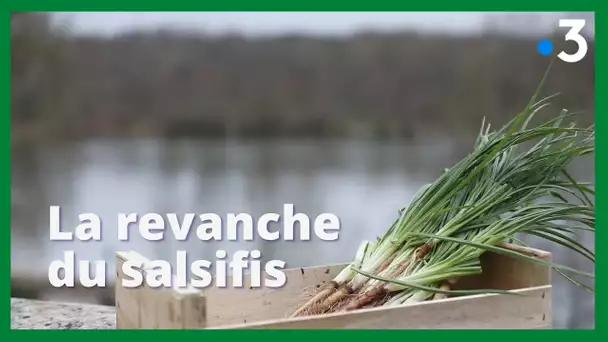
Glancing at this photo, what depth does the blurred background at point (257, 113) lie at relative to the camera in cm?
202

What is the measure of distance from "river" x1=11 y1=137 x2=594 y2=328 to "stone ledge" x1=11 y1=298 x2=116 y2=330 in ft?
0.33

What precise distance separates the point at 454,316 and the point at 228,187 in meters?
0.85

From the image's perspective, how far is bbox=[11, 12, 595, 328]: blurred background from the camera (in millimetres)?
2020

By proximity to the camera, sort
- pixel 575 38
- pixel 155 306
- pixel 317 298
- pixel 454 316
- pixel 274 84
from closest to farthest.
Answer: pixel 155 306 → pixel 454 316 → pixel 317 298 → pixel 575 38 → pixel 274 84

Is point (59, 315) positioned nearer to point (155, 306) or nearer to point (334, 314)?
point (155, 306)

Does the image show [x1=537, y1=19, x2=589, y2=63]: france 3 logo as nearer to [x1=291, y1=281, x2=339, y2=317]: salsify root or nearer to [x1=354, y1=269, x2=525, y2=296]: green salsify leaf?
[x1=354, y1=269, x2=525, y2=296]: green salsify leaf

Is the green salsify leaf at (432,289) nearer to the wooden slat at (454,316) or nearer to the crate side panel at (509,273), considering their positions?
the wooden slat at (454,316)

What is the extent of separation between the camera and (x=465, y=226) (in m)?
1.92

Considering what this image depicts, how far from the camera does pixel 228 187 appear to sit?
89.0 inches

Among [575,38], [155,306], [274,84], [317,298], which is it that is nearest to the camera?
[155,306]

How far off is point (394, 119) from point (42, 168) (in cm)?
105

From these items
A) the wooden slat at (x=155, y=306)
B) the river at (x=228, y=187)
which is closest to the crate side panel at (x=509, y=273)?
the river at (x=228, y=187)

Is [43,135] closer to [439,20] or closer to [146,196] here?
[146,196]

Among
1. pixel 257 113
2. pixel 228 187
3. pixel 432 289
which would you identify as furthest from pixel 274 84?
pixel 432 289
